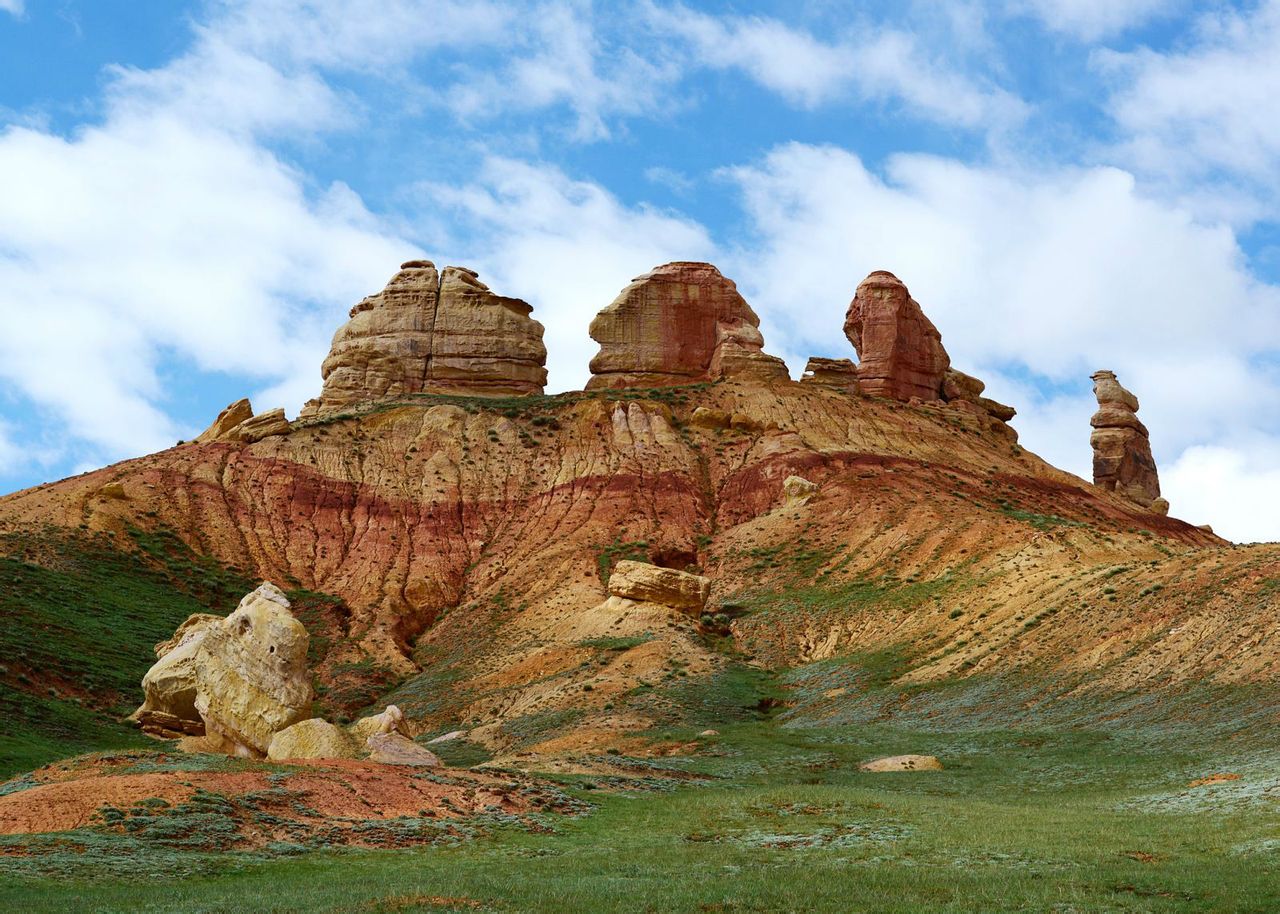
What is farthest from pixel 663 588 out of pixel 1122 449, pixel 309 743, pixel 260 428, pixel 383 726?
pixel 1122 449

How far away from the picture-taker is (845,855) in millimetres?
25906

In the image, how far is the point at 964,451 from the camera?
9900 centimetres

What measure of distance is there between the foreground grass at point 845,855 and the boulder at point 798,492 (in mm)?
45669

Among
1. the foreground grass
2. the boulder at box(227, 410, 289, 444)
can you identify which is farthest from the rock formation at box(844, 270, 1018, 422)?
the foreground grass

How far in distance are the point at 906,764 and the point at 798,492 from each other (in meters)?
45.4

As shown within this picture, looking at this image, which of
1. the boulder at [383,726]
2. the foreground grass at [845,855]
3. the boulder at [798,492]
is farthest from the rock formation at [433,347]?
the foreground grass at [845,855]

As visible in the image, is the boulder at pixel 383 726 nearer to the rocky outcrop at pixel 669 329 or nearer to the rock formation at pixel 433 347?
the rock formation at pixel 433 347

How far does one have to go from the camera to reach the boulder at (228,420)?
332 ft

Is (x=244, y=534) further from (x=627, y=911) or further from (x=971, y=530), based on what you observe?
(x=627, y=911)

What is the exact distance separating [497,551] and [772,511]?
1760cm

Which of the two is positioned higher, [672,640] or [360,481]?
[360,481]

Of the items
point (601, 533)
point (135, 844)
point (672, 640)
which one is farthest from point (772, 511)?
point (135, 844)

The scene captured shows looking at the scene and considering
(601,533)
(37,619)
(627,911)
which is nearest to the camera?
(627,911)

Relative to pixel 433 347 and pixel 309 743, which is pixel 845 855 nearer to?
pixel 309 743
